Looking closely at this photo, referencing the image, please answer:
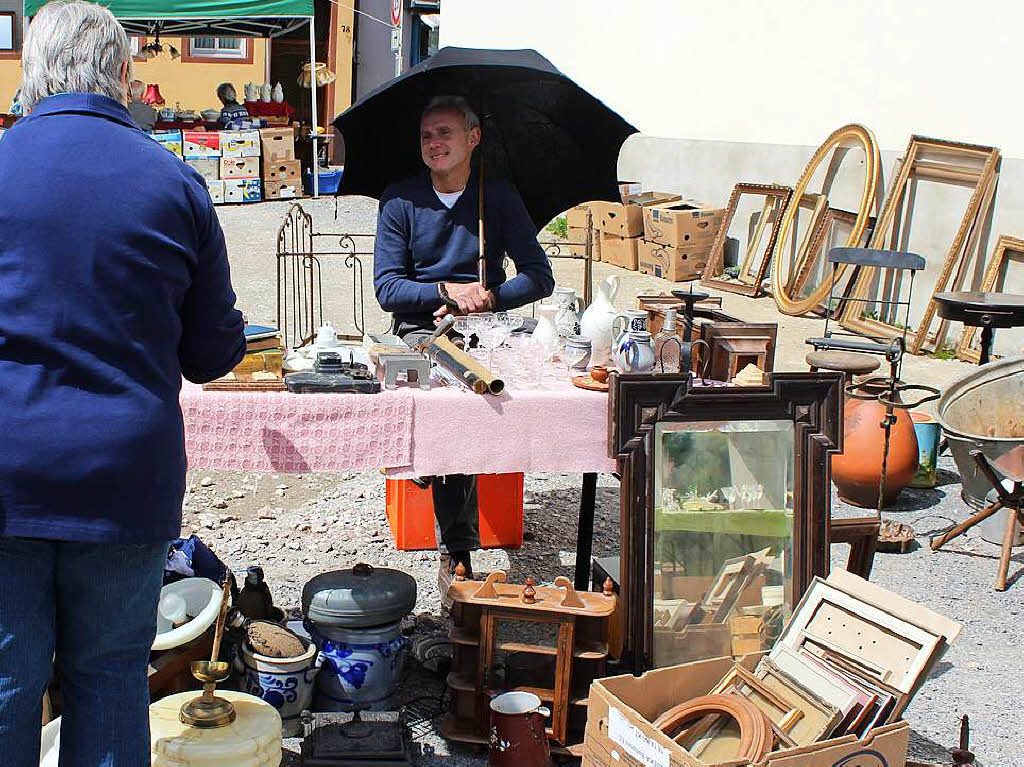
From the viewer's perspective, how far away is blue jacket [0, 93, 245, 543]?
2229 millimetres

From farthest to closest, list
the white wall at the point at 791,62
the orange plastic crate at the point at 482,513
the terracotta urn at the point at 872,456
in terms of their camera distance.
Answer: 1. the white wall at the point at 791,62
2. the terracotta urn at the point at 872,456
3. the orange plastic crate at the point at 482,513

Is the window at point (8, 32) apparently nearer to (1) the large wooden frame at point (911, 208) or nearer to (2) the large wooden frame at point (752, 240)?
(2) the large wooden frame at point (752, 240)

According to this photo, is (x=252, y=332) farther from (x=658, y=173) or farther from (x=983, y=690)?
(x=658, y=173)

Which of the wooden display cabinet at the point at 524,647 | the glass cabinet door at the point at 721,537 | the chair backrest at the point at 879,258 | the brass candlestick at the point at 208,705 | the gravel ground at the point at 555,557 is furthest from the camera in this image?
the chair backrest at the point at 879,258

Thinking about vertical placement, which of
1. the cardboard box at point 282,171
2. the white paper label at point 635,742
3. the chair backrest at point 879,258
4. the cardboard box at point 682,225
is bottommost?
the white paper label at point 635,742

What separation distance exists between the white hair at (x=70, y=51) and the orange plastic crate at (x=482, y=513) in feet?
8.92

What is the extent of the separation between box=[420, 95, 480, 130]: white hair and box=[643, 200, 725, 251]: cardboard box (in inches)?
277

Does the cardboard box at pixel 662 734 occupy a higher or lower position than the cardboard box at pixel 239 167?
lower

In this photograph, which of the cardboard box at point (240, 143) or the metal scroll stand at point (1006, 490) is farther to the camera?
the cardboard box at point (240, 143)

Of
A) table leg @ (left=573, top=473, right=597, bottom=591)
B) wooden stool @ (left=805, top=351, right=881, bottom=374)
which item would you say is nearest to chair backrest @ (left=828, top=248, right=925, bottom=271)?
wooden stool @ (left=805, top=351, right=881, bottom=374)

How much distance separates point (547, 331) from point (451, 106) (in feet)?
3.00

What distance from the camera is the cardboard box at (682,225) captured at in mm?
11156

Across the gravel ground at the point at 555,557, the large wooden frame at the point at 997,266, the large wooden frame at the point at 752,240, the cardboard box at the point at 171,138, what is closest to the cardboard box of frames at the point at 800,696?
the gravel ground at the point at 555,557

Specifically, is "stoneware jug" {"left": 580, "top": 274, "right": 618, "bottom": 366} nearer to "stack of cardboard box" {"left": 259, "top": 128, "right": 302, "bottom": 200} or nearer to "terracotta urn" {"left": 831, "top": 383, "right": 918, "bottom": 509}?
"terracotta urn" {"left": 831, "top": 383, "right": 918, "bottom": 509}
